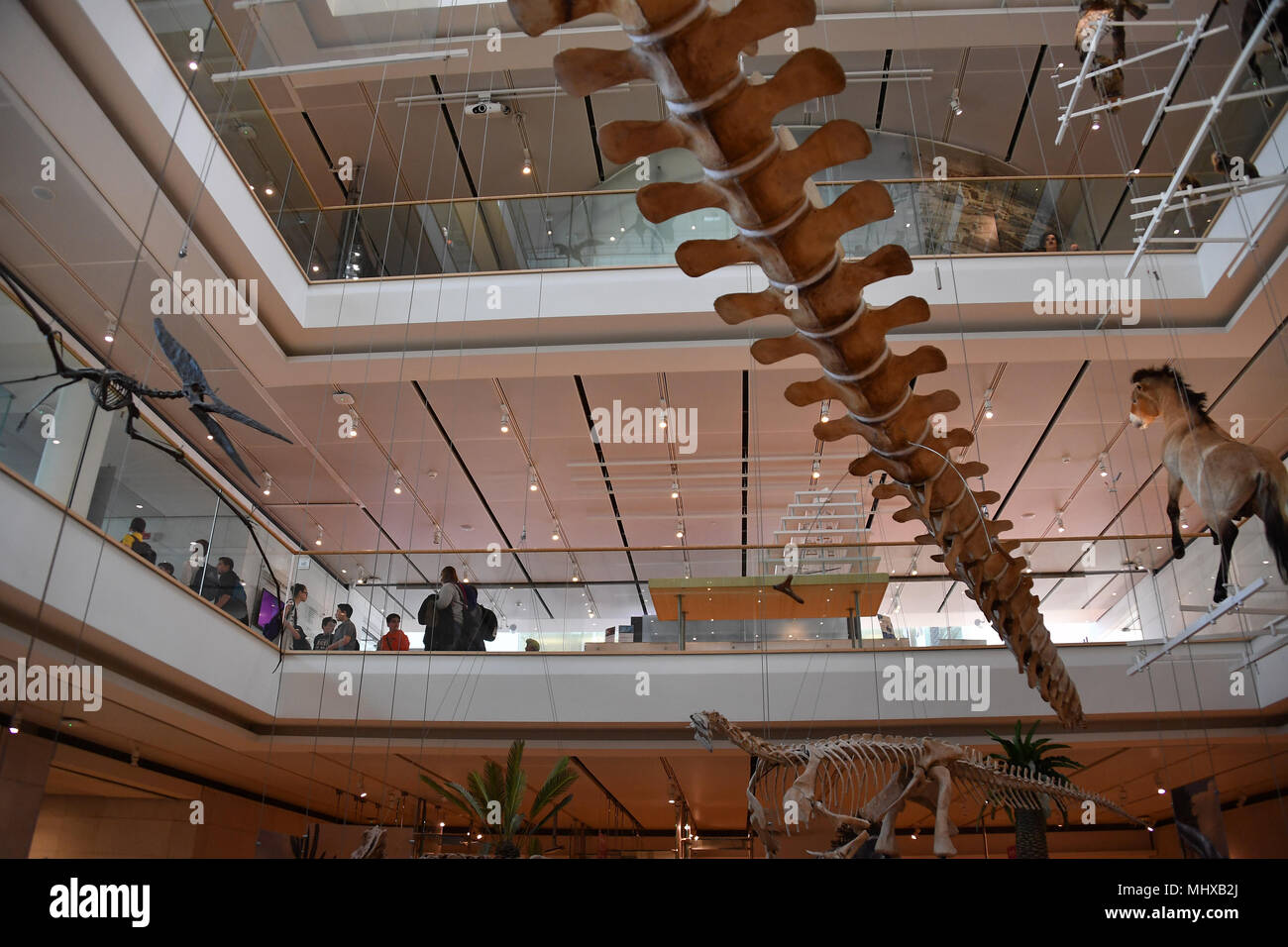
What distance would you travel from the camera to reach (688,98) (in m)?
1.78

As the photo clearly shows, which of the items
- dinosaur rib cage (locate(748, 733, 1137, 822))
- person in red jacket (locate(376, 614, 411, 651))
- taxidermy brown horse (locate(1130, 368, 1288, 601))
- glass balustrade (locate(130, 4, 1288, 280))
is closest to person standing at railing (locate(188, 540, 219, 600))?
person in red jacket (locate(376, 614, 411, 651))

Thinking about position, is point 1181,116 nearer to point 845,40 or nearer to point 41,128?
point 845,40

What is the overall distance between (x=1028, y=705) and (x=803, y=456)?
14.3 feet

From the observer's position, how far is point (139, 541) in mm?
6504

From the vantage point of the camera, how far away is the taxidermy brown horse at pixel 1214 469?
16.2 feet

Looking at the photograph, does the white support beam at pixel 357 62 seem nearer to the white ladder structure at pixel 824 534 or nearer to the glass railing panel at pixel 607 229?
the glass railing panel at pixel 607 229

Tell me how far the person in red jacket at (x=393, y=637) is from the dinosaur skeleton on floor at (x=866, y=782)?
4.44m

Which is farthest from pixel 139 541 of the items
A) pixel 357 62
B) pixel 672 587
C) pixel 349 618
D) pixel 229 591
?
pixel 672 587

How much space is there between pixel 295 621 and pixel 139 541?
8.39ft

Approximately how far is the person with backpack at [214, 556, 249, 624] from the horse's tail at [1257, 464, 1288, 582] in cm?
816

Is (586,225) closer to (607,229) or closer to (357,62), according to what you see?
(607,229)

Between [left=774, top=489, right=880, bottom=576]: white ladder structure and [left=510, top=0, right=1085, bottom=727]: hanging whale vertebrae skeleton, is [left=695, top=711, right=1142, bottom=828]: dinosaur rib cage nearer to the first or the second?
[left=510, top=0, right=1085, bottom=727]: hanging whale vertebrae skeleton

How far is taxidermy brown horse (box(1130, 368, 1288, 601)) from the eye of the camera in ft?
16.2
